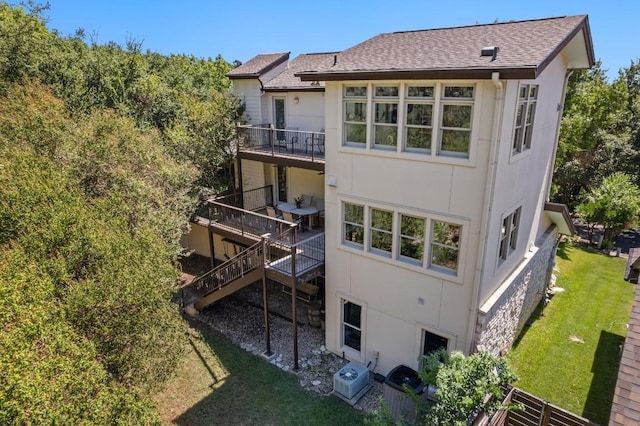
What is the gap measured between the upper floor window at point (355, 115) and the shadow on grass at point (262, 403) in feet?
24.4

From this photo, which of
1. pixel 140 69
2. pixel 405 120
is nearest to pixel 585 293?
pixel 405 120

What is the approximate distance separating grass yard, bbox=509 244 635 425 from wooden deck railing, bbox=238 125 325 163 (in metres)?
10.3

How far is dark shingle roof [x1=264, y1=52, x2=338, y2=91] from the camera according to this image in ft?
53.1

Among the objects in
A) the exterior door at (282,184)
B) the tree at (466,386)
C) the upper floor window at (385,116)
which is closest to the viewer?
the tree at (466,386)

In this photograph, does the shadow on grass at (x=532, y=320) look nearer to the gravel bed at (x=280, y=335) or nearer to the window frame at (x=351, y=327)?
the window frame at (x=351, y=327)

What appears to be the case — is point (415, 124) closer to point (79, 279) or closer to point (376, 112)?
point (376, 112)

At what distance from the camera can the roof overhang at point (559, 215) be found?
48.9 feet

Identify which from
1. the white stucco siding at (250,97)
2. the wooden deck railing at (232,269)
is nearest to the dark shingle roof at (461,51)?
the wooden deck railing at (232,269)

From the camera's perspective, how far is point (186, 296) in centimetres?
1678

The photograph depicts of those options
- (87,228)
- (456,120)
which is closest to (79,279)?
(87,228)

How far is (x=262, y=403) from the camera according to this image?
10.5m

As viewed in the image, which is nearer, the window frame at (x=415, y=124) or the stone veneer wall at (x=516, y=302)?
the window frame at (x=415, y=124)

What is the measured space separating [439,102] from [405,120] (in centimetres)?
95

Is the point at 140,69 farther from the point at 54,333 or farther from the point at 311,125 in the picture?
the point at 54,333
